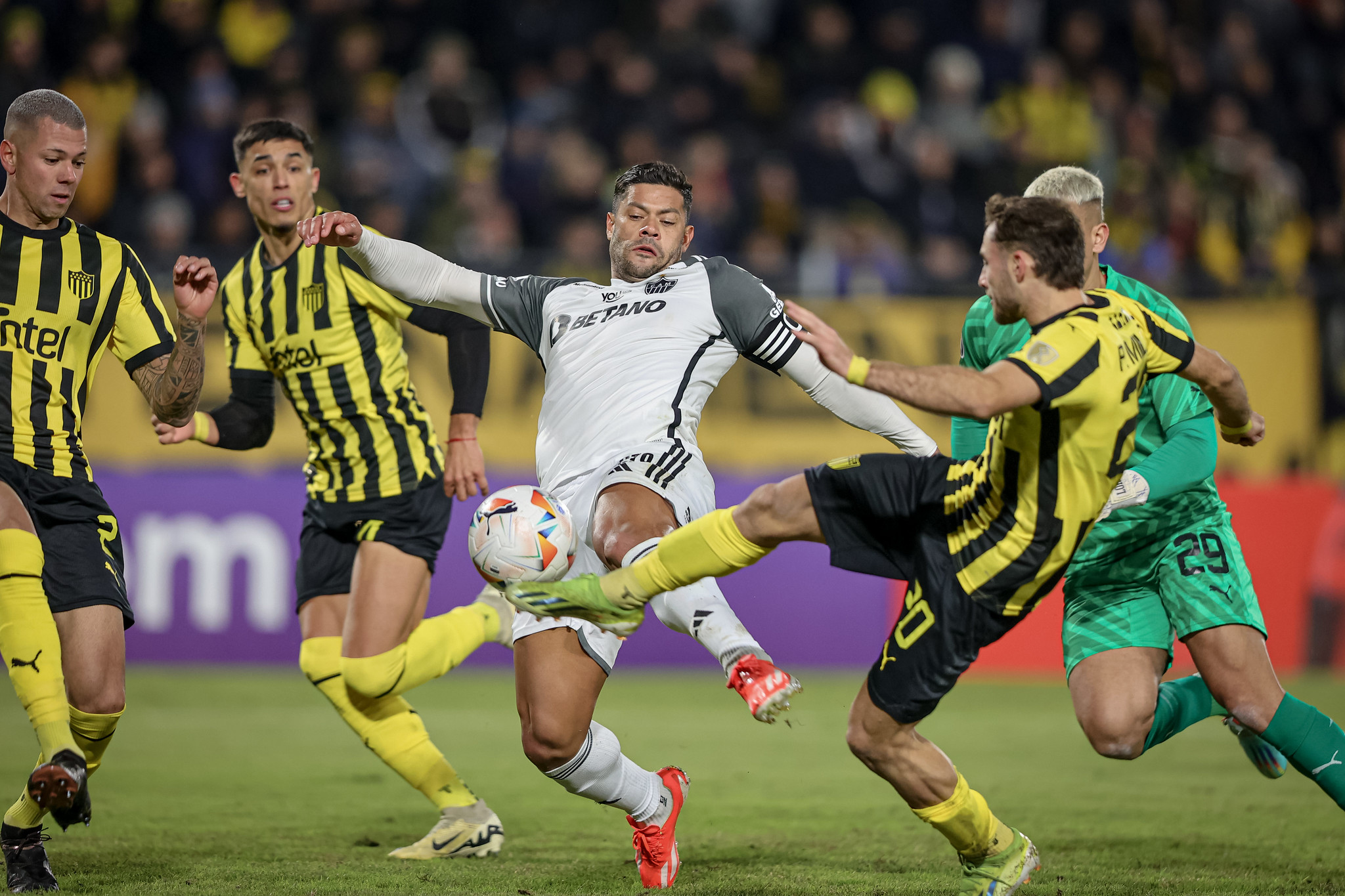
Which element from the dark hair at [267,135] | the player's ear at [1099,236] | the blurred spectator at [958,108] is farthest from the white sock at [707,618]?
the blurred spectator at [958,108]

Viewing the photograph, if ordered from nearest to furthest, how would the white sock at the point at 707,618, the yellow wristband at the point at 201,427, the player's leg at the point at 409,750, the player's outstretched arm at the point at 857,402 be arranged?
the white sock at the point at 707,618 < the player's outstretched arm at the point at 857,402 < the player's leg at the point at 409,750 < the yellow wristband at the point at 201,427

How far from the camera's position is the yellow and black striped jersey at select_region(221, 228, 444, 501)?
5.82 meters

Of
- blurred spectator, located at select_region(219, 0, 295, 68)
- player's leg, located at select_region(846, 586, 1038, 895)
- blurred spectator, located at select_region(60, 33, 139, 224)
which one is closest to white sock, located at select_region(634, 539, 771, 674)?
player's leg, located at select_region(846, 586, 1038, 895)

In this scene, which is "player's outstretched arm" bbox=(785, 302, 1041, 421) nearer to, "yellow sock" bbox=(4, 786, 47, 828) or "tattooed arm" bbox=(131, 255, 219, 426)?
"tattooed arm" bbox=(131, 255, 219, 426)

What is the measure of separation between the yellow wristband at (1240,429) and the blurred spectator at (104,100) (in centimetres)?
949

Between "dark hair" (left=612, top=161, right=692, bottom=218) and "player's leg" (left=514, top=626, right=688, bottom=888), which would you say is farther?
"dark hair" (left=612, top=161, right=692, bottom=218)

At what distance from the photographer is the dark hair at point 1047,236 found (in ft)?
13.2

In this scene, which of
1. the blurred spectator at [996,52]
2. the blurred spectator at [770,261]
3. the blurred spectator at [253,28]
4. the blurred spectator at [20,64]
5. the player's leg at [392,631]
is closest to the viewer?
the player's leg at [392,631]

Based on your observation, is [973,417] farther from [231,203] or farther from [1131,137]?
[1131,137]

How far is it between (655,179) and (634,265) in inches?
12.4

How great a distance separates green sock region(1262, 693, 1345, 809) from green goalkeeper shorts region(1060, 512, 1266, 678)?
0.29 m

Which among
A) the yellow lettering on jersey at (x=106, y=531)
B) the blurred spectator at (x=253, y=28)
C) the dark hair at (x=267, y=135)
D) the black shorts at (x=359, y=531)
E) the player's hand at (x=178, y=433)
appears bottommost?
the black shorts at (x=359, y=531)

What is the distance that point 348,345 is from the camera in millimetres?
5848

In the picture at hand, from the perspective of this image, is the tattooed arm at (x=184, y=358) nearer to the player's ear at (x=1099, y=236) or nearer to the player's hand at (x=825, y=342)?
the player's hand at (x=825, y=342)
